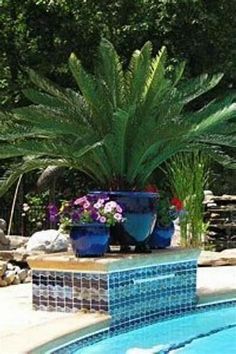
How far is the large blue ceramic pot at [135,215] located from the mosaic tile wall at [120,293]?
30 centimetres

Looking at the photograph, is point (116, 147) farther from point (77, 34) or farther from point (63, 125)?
point (77, 34)

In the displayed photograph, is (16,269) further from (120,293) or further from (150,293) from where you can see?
(120,293)

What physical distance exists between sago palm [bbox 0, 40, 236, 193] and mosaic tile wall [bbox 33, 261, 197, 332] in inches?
33.4

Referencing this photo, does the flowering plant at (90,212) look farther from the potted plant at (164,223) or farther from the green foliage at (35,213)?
the green foliage at (35,213)

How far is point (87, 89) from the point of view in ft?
21.1

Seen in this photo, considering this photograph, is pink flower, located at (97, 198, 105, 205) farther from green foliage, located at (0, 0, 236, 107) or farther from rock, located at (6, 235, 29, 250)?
green foliage, located at (0, 0, 236, 107)

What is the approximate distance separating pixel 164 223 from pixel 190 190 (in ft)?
10.5

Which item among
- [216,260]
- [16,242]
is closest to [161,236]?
[216,260]

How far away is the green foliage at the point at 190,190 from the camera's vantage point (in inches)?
379

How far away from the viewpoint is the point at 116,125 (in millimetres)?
6125

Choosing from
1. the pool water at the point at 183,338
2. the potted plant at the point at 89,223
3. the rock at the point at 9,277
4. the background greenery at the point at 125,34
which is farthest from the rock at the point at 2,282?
the background greenery at the point at 125,34

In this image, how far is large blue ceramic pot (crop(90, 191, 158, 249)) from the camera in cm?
611

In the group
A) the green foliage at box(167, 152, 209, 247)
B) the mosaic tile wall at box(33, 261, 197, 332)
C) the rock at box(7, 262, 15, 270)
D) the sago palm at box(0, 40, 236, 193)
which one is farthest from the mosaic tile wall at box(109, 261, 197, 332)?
the green foliage at box(167, 152, 209, 247)

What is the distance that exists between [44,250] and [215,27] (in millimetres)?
7955
